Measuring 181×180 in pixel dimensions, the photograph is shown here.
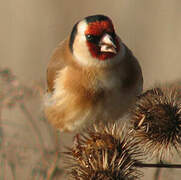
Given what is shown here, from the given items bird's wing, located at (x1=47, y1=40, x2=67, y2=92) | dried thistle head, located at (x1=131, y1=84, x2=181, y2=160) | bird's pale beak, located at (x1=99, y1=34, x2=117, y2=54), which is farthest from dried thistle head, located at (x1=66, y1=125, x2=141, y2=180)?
bird's wing, located at (x1=47, y1=40, x2=67, y2=92)

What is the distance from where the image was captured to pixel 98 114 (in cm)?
356

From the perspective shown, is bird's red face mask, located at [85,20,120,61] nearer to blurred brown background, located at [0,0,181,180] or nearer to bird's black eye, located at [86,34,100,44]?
bird's black eye, located at [86,34,100,44]

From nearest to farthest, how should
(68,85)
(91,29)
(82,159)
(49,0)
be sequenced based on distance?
(82,159), (91,29), (68,85), (49,0)

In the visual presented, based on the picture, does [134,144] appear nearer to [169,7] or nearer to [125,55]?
[125,55]

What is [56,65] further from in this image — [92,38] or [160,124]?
[160,124]

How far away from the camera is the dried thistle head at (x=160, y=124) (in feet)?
10.3

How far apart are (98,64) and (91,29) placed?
0.87ft

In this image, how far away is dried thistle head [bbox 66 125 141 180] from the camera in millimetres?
2939

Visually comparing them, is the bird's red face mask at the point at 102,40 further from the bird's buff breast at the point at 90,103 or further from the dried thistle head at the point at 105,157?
the dried thistle head at the point at 105,157

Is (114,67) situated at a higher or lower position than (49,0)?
lower

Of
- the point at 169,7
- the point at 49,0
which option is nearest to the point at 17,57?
the point at 49,0

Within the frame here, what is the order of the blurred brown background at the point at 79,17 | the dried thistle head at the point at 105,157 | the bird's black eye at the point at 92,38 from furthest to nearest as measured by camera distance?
the blurred brown background at the point at 79,17 → the bird's black eye at the point at 92,38 → the dried thistle head at the point at 105,157

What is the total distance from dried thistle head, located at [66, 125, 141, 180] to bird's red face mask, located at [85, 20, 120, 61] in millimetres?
529

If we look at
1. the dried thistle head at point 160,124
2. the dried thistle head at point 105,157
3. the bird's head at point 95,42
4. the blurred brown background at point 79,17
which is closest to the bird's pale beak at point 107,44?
the bird's head at point 95,42
